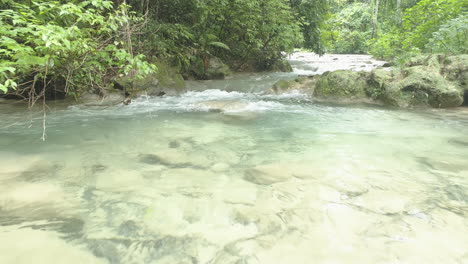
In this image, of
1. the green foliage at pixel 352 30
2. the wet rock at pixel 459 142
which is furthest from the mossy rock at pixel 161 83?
the green foliage at pixel 352 30

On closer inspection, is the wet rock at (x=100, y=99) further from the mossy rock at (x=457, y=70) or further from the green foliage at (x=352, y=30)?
the green foliage at (x=352, y=30)

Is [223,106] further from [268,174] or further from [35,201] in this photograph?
[35,201]

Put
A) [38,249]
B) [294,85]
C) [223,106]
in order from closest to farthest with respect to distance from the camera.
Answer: [38,249] < [223,106] < [294,85]

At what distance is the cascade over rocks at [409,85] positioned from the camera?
712cm

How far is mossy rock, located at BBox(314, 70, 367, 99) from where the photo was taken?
8203 mm

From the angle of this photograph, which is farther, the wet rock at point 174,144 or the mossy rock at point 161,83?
the mossy rock at point 161,83

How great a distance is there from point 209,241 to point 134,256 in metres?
0.49

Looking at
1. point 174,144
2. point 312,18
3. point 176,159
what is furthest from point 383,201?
point 312,18

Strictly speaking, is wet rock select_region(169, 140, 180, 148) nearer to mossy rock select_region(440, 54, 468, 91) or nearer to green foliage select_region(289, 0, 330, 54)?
mossy rock select_region(440, 54, 468, 91)

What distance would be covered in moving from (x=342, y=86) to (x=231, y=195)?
683cm

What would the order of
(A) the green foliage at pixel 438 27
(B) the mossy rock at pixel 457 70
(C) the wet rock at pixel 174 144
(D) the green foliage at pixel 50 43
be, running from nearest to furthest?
(D) the green foliage at pixel 50 43 → (C) the wet rock at pixel 174 144 → (B) the mossy rock at pixel 457 70 → (A) the green foliage at pixel 438 27

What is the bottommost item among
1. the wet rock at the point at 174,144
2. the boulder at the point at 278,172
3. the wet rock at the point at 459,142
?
the wet rock at the point at 459,142

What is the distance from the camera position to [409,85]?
7.35 m

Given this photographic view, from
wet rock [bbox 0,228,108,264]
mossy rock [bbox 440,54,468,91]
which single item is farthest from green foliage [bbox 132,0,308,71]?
wet rock [bbox 0,228,108,264]
